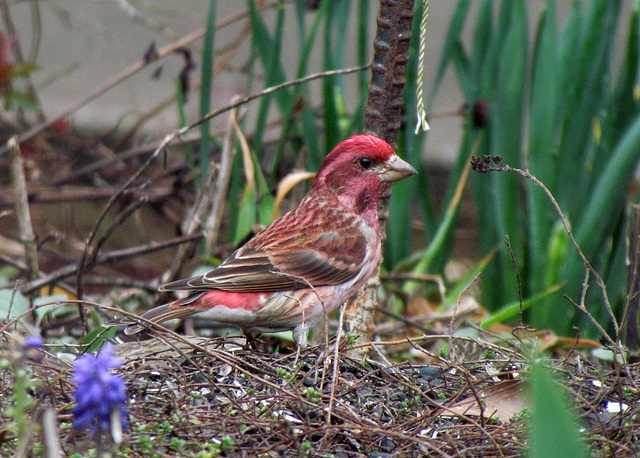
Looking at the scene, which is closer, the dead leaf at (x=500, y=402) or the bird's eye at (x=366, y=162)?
the dead leaf at (x=500, y=402)

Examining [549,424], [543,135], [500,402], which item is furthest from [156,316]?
[543,135]

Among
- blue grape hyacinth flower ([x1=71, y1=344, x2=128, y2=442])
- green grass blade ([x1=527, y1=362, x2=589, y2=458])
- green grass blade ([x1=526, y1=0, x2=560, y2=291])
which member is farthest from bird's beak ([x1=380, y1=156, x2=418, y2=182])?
green grass blade ([x1=527, y1=362, x2=589, y2=458])

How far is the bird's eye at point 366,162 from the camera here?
120 inches

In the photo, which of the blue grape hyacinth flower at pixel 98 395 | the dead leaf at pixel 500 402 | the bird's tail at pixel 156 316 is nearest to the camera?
the blue grape hyacinth flower at pixel 98 395

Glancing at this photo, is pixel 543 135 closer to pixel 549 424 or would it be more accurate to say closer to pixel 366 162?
pixel 366 162

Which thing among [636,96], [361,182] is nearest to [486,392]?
[361,182]

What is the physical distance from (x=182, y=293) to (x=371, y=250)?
3.96 feet

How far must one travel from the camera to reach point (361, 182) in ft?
10.2

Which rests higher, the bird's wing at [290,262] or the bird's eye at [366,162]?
the bird's eye at [366,162]

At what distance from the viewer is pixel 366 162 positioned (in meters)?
3.06

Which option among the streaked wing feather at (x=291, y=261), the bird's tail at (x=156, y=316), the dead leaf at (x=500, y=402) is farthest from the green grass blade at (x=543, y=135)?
the bird's tail at (x=156, y=316)

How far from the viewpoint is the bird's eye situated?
3045mm

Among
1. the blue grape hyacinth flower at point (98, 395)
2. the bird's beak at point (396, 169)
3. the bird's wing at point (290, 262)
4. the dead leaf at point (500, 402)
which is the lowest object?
the dead leaf at point (500, 402)

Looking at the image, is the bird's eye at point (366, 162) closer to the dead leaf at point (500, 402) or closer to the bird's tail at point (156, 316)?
the bird's tail at point (156, 316)
